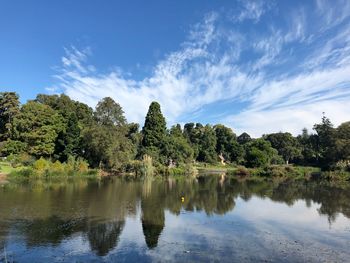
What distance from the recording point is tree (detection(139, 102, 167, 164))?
57.0m

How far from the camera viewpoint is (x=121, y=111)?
5466 centimetres

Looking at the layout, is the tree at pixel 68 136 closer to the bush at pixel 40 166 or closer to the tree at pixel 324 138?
the bush at pixel 40 166

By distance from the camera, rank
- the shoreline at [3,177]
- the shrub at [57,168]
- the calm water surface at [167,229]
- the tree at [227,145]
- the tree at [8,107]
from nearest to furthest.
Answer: the calm water surface at [167,229], the shoreline at [3,177], the shrub at [57,168], the tree at [8,107], the tree at [227,145]

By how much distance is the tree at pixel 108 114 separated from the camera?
5403 centimetres

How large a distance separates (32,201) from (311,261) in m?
18.2

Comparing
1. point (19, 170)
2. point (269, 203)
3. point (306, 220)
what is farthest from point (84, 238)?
point (19, 170)

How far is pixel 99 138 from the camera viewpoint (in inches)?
1913

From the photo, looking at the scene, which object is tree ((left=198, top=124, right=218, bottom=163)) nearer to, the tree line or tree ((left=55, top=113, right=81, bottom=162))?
the tree line

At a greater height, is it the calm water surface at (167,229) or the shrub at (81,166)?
the shrub at (81,166)

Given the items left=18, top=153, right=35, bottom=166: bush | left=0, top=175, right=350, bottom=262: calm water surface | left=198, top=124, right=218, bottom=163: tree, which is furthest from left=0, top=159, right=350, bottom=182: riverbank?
left=198, top=124, right=218, bottom=163: tree

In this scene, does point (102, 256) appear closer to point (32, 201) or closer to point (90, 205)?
point (90, 205)

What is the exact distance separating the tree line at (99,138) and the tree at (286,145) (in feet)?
21.3

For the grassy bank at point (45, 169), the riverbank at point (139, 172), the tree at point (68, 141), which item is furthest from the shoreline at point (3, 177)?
the tree at point (68, 141)

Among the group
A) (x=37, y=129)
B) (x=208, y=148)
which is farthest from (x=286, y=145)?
(x=37, y=129)
